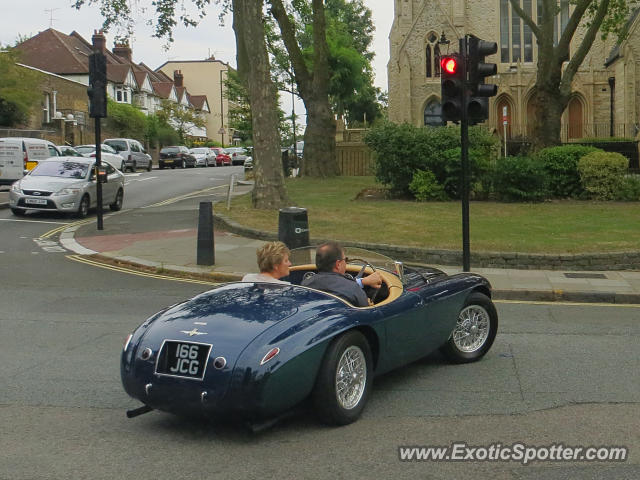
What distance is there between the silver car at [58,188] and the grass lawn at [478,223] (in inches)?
157

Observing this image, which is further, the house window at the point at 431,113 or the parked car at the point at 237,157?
the parked car at the point at 237,157

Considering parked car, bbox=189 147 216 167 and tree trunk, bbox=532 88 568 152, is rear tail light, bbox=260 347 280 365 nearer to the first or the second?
tree trunk, bbox=532 88 568 152

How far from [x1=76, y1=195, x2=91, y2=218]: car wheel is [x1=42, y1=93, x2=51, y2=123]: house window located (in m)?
32.9

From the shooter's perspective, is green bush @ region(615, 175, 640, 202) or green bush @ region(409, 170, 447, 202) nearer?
green bush @ region(615, 175, 640, 202)

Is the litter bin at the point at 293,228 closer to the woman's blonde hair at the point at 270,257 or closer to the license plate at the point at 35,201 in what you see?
the woman's blonde hair at the point at 270,257

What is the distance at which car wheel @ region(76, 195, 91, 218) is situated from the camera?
2230 cm

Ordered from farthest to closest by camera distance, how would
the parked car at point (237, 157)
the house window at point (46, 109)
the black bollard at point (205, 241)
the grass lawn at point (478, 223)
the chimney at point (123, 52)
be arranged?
the chimney at point (123, 52) < the parked car at point (237, 157) < the house window at point (46, 109) < the grass lawn at point (478, 223) < the black bollard at point (205, 241)

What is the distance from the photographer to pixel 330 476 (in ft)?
15.8

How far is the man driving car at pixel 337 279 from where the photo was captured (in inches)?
251

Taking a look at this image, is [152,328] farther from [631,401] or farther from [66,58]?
[66,58]

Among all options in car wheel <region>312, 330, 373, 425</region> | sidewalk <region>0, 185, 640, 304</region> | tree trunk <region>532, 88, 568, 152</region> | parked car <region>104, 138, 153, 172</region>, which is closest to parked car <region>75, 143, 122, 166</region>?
parked car <region>104, 138, 153, 172</region>

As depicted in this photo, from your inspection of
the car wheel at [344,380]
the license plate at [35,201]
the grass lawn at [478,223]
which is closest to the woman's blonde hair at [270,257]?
the car wheel at [344,380]

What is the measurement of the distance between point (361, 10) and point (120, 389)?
3311 inches

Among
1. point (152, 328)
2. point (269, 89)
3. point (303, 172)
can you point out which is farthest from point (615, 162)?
point (152, 328)
